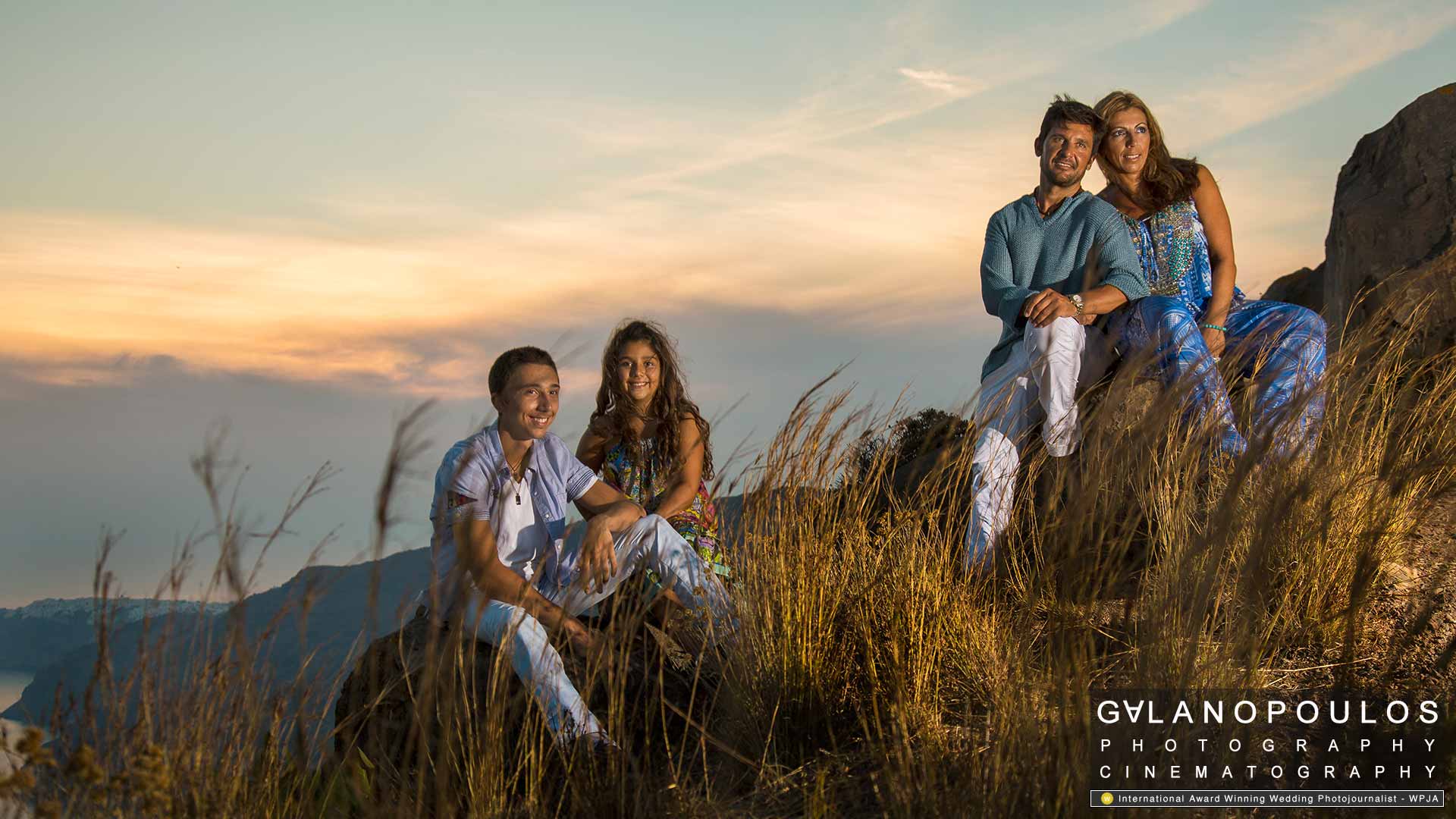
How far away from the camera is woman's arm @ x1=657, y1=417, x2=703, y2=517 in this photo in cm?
392

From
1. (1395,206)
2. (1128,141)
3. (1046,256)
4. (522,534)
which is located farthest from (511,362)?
(1395,206)

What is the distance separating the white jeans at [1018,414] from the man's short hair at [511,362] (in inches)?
55.9

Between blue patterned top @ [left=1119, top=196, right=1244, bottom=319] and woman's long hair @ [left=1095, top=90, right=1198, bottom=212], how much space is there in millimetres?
→ 51

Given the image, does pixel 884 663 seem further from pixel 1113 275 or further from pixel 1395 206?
pixel 1395 206

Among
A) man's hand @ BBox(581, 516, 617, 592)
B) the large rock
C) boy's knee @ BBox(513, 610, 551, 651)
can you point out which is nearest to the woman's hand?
the large rock

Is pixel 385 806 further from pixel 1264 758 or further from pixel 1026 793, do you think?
pixel 1264 758

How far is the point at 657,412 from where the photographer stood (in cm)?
442

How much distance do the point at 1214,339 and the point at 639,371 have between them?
2370 mm

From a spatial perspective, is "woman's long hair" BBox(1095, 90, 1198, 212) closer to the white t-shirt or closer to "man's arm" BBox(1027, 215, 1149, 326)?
"man's arm" BBox(1027, 215, 1149, 326)

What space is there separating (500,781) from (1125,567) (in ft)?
8.20

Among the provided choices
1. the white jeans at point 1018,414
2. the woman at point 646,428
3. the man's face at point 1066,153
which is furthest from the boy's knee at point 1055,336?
the woman at point 646,428

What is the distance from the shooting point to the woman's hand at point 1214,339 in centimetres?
485

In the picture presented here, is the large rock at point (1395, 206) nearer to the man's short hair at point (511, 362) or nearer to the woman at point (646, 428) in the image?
the woman at point (646, 428)

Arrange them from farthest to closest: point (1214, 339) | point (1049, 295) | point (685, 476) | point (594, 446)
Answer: point (1214, 339), point (594, 446), point (1049, 295), point (685, 476)
